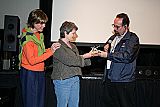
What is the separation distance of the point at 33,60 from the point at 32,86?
0.26 m

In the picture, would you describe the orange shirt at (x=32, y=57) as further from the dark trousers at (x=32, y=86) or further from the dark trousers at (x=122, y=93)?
the dark trousers at (x=122, y=93)

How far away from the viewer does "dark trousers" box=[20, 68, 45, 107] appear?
7.49 feet

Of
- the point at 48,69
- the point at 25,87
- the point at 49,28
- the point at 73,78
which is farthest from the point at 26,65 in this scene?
the point at 49,28

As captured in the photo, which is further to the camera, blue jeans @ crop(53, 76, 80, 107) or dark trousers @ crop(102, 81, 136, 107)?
dark trousers @ crop(102, 81, 136, 107)

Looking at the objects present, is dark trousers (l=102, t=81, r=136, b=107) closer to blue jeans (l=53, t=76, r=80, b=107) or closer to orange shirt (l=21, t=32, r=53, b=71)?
blue jeans (l=53, t=76, r=80, b=107)

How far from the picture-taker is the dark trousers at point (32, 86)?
89.9 inches

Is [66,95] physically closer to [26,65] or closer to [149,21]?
[26,65]

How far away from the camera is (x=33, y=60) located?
7.31 ft

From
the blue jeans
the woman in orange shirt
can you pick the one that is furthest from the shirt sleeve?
the blue jeans

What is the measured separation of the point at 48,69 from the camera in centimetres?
319

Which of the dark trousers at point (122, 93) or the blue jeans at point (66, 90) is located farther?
the dark trousers at point (122, 93)

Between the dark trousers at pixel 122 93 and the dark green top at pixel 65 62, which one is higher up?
the dark green top at pixel 65 62

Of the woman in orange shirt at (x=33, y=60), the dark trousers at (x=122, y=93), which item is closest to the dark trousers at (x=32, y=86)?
the woman in orange shirt at (x=33, y=60)

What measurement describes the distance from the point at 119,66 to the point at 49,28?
1317mm
